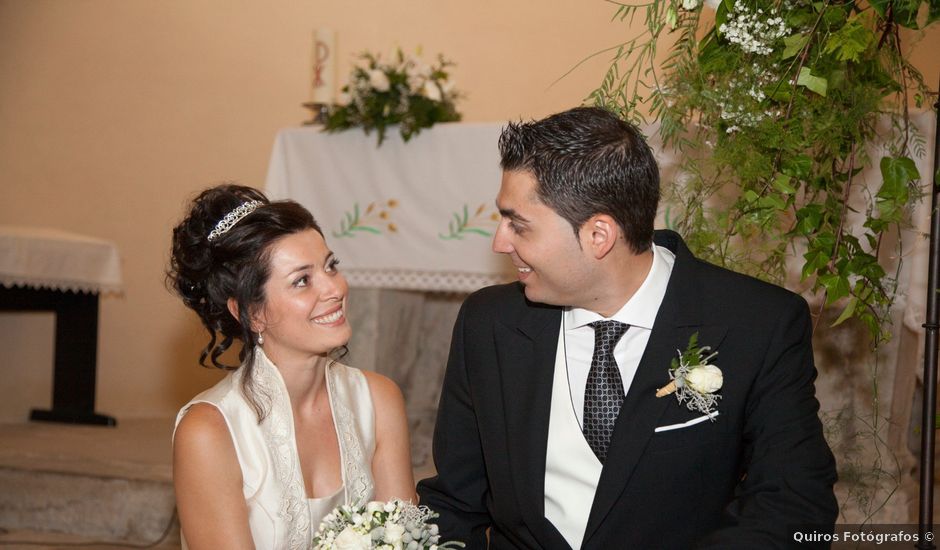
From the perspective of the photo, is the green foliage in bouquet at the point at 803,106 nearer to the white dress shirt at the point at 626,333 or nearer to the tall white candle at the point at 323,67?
the white dress shirt at the point at 626,333

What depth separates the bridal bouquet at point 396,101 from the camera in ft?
14.9

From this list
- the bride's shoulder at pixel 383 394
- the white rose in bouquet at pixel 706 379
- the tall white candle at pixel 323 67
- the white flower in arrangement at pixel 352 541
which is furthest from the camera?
the tall white candle at pixel 323 67

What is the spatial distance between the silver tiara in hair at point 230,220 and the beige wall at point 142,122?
3.98 m

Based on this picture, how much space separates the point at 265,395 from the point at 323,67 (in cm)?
277

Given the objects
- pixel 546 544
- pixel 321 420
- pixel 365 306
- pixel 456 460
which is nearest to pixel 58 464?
pixel 365 306

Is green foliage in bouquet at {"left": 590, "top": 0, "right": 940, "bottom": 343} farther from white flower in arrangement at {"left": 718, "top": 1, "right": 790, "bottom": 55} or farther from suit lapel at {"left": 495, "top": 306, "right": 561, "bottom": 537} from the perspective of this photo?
Answer: suit lapel at {"left": 495, "top": 306, "right": 561, "bottom": 537}

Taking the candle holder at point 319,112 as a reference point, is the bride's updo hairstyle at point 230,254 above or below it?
below

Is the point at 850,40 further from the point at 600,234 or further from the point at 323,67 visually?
the point at 323,67

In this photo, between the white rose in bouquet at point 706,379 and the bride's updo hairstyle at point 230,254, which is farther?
the bride's updo hairstyle at point 230,254

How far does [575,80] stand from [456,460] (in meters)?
3.77

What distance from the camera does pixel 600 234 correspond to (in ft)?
7.38

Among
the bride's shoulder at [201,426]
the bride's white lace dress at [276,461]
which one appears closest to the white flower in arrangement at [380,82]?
the bride's white lace dress at [276,461]

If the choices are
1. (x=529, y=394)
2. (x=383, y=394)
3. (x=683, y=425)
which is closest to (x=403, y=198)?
(x=383, y=394)

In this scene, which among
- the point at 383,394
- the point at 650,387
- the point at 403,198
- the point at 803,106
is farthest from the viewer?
the point at 403,198
